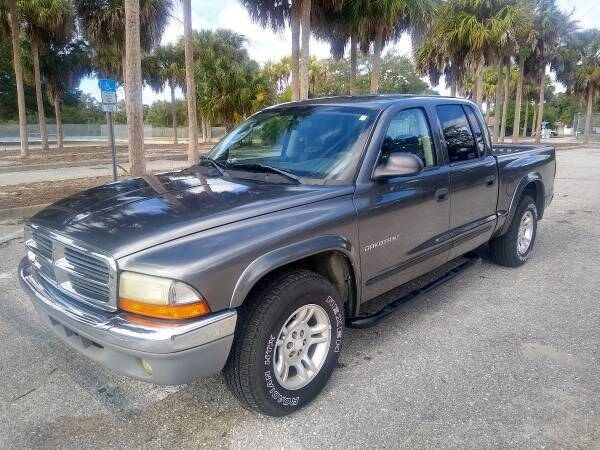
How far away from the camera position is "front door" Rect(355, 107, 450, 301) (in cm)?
297

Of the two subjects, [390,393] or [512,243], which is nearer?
[390,393]

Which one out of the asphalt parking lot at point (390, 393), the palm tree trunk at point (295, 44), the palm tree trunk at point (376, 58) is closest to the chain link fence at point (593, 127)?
the palm tree trunk at point (376, 58)

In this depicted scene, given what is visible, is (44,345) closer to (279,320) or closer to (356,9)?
(279,320)

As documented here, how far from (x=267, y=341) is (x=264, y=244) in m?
0.51

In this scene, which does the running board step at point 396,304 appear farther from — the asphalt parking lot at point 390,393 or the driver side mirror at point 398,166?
the driver side mirror at point 398,166

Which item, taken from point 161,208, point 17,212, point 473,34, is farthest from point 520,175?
point 473,34

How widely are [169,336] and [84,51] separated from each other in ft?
103

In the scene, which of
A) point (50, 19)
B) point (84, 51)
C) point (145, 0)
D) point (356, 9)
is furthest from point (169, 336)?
point (84, 51)

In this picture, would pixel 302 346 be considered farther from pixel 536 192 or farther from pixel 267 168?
pixel 536 192

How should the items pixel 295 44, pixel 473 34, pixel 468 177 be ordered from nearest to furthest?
pixel 468 177 → pixel 295 44 → pixel 473 34

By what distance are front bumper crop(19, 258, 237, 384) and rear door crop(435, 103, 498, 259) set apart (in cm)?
235

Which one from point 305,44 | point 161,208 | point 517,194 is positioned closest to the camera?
point 161,208

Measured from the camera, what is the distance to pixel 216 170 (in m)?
3.44

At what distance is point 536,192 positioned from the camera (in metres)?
5.36
